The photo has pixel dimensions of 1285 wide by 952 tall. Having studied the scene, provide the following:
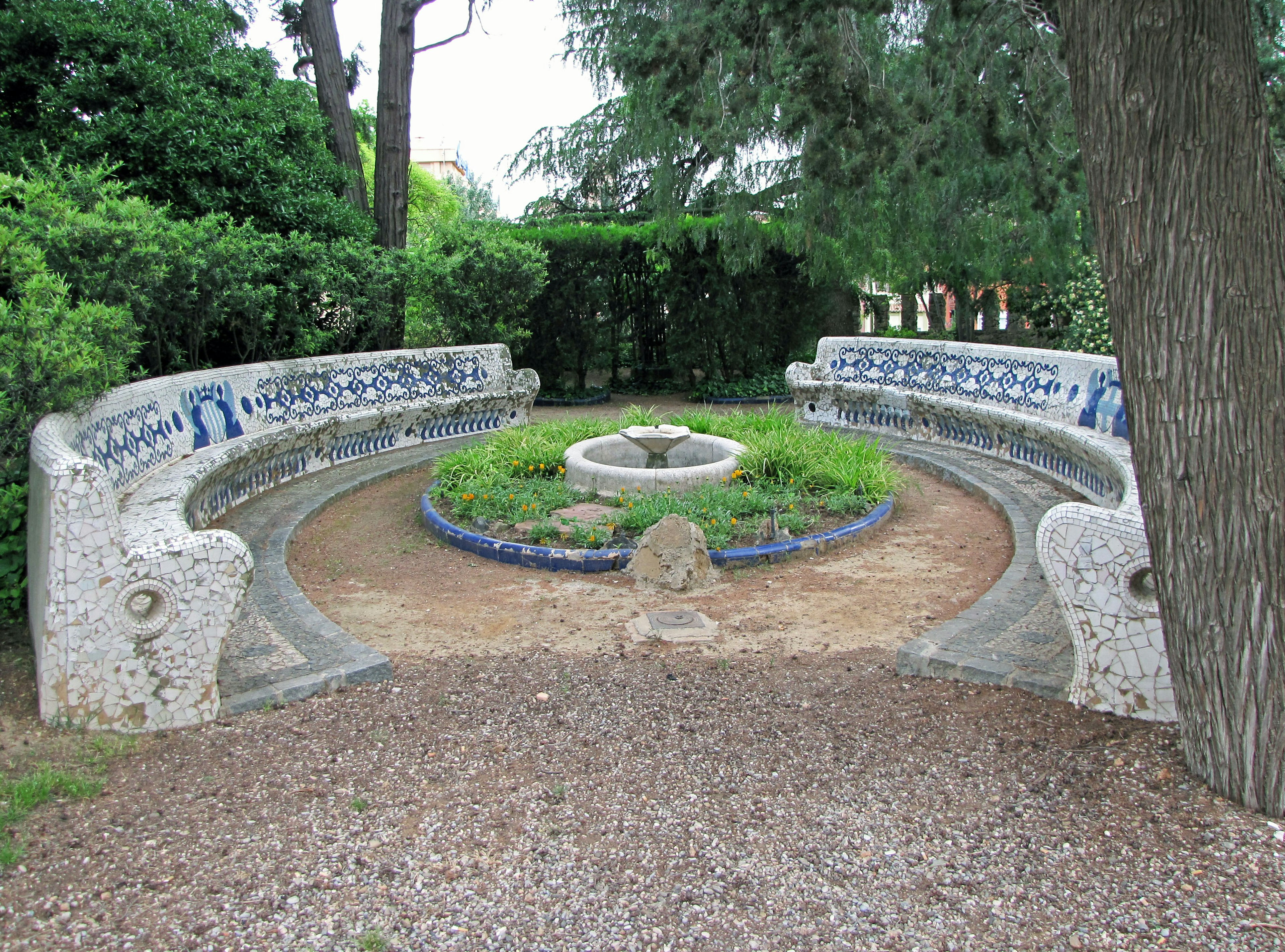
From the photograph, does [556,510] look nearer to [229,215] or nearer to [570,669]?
[570,669]

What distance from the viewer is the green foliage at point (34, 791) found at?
2.75m

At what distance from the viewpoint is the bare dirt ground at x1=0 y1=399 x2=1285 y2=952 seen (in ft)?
7.64

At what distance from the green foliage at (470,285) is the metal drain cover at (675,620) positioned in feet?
23.0

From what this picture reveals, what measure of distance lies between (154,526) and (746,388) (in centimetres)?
1046

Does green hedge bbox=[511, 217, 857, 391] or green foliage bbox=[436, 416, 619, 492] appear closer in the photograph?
green foliage bbox=[436, 416, 619, 492]

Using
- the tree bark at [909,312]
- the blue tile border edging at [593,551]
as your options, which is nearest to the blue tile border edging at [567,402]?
the tree bark at [909,312]

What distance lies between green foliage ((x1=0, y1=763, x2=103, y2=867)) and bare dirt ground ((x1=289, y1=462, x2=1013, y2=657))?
1.50 m

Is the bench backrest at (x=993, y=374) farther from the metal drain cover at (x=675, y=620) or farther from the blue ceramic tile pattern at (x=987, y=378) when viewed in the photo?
the metal drain cover at (x=675, y=620)

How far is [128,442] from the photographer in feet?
17.5

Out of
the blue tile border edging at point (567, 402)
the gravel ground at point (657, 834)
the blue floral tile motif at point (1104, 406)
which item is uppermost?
the blue floral tile motif at point (1104, 406)

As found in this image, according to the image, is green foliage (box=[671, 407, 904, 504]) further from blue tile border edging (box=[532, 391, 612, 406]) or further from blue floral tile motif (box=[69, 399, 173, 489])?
blue tile border edging (box=[532, 391, 612, 406])

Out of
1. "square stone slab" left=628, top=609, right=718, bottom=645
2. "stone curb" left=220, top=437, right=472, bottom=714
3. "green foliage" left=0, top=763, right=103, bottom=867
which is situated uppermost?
"stone curb" left=220, top=437, right=472, bottom=714

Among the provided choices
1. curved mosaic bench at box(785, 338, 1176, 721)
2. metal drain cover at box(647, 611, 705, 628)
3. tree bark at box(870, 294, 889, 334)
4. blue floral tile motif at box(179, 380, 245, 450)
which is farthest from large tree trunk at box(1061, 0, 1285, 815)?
tree bark at box(870, 294, 889, 334)

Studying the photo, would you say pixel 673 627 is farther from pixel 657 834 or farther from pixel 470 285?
pixel 470 285
